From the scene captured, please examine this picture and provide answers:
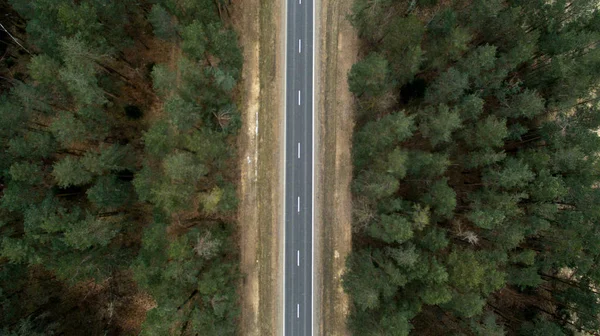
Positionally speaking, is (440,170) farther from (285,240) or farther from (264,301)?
(264,301)

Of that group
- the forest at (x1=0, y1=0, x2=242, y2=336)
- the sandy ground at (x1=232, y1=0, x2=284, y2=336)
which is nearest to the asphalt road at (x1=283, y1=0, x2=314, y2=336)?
the sandy ground at (x1=232, y1=0, x2=284, y2=336)

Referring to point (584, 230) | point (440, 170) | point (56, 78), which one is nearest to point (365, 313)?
point (440, 170)

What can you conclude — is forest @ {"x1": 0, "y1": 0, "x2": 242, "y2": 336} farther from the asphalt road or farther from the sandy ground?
the asphalt road

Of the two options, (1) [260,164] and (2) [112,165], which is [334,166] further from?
(2) [112,165]

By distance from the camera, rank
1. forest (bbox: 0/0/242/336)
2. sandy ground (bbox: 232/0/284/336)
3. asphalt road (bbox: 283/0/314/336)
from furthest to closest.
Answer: asphalt road (bbox: 283/0/314/336)
sandy ground (bbox: 232/0/284/336)
forest (bbox: 0/0/242/336)

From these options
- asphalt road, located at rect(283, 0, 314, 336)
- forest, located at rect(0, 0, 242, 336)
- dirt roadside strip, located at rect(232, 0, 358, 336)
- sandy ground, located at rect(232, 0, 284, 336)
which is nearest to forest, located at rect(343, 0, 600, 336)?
dirt roadside strip, located at rect(232, 0, 358, 336)

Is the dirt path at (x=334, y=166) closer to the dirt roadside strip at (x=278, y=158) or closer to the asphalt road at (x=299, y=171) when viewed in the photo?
the dirt roadside strip at (x=278, y=158)

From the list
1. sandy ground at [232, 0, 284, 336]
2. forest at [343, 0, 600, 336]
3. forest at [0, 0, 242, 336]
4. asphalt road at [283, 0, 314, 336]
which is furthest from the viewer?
asphalt road at [283, 0, 314, 336]

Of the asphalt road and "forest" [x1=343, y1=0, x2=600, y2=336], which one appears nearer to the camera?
"forest" [x1=343, y1=0, x2=600, y2=336]
